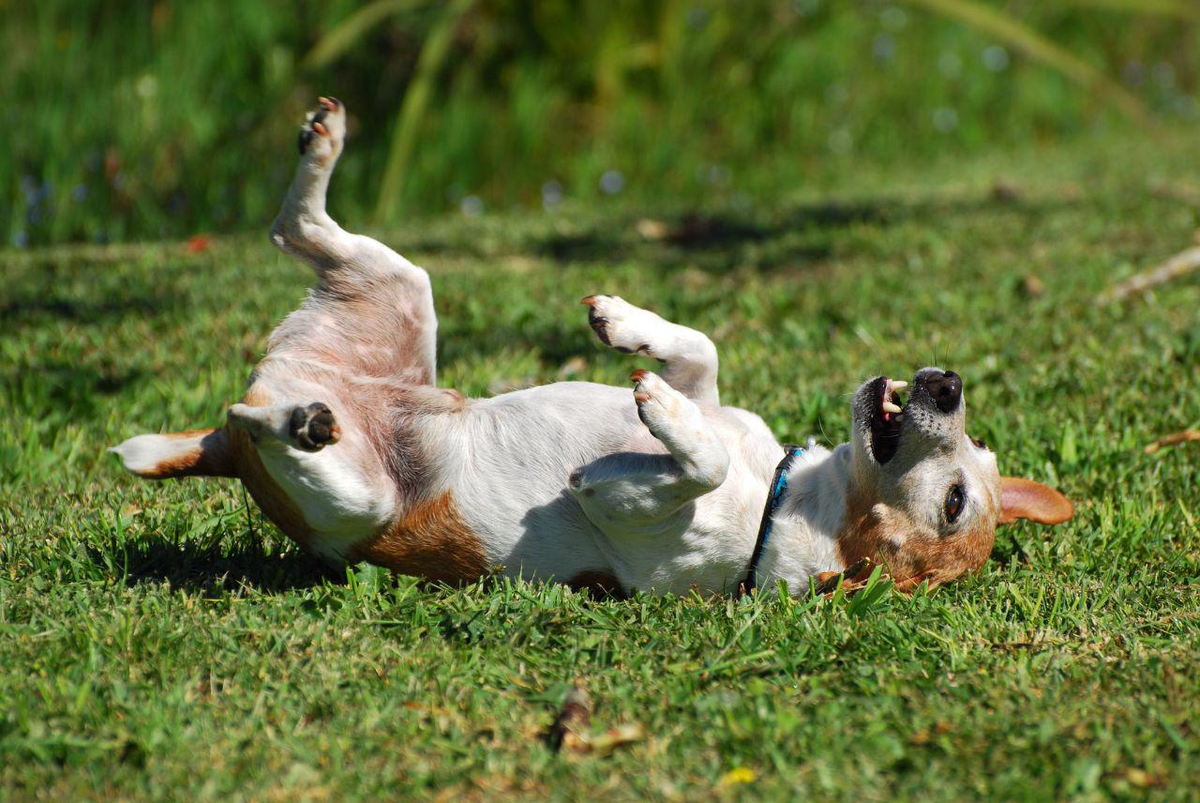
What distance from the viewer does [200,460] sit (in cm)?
334

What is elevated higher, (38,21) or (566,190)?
(38,21)

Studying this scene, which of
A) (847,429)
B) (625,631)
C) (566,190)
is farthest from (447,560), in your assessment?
(566,190)

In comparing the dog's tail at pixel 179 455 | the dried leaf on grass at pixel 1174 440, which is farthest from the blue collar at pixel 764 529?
the dried leaf on grass at pixel 1174 440

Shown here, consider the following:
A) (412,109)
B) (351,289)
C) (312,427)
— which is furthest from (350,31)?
(312,427)

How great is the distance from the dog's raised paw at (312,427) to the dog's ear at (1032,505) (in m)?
2.02

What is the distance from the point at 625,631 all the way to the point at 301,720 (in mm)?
858

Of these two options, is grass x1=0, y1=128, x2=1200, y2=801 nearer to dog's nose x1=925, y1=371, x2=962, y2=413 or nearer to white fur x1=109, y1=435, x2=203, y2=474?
white fur x1=109, y1=435, x2=203, y2=474

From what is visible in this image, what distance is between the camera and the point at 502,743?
2580 millimetres

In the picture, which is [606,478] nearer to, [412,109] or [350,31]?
[412,109]

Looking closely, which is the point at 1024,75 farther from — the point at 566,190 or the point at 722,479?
the point at 722,479

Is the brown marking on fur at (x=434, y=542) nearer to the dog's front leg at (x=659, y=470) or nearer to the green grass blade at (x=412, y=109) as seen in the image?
the dog's front leg at (x=659, y=470)

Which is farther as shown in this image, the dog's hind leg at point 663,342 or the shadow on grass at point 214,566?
the dog's hind leg at point 663,342

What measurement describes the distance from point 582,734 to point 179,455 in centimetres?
146

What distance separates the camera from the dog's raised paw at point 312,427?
291 cm
